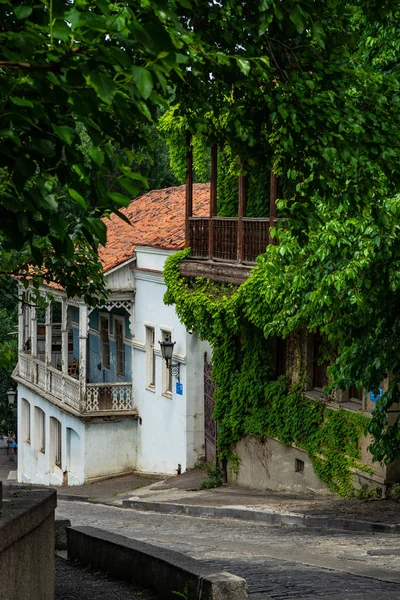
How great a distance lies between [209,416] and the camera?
77.3ft

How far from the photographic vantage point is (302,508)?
1617cm

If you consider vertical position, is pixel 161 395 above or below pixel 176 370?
below

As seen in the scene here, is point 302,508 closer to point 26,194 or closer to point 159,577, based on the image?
point 159,577

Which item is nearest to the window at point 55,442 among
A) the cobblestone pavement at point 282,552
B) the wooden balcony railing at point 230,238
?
the wooden balcony railing at point 230,238

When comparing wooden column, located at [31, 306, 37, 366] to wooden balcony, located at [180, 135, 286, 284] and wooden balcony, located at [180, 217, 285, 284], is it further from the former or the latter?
wooden balcony, located at [180, 217, 285, 284]

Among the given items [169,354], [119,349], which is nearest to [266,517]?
[169,354]

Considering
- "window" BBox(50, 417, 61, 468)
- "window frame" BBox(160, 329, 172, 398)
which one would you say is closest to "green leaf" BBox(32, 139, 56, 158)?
"window frame" BBox(160, 329, 172, 398)

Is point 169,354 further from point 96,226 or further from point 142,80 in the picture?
point 142,80

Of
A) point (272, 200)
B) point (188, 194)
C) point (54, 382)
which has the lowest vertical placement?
point (54, 382)

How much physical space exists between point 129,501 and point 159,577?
12797 mm

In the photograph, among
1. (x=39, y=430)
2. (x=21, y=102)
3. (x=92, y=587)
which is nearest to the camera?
(x=21, y=102)

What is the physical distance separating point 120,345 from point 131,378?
1.24 m

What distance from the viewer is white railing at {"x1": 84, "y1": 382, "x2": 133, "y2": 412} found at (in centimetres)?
2662

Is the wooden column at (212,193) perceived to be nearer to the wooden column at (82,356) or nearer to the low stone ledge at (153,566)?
the wooden column at (82,356)
